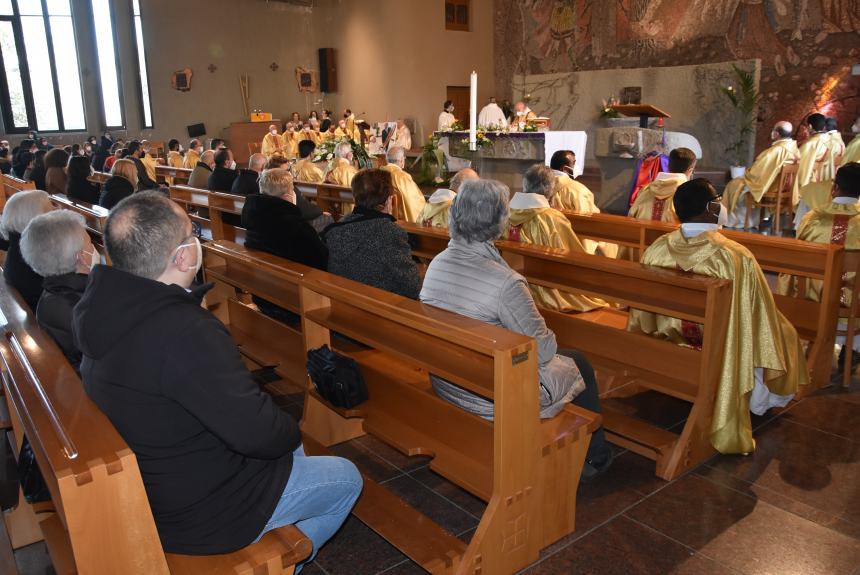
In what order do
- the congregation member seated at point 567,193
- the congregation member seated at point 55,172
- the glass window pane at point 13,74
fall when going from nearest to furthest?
the congregation member seated at point 567,193, the congregation member seated at point 55,172, the glass window pane at point 13,74

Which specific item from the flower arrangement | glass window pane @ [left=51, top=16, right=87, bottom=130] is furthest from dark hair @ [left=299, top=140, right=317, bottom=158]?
glass window pane @ [left=51, top=16, right=87, bottom=130]

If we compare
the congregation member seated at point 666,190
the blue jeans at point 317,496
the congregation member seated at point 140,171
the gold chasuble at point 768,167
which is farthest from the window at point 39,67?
the blue jeans at point 317,496

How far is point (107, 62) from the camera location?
1898 cm

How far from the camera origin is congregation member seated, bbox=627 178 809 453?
3.18m

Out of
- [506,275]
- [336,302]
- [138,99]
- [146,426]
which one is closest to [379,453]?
[336,302]

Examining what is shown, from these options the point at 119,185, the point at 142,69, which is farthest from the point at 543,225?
the point at 142,69

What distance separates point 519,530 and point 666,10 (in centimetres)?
1304

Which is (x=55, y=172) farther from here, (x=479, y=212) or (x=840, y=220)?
(x=840, y=220)

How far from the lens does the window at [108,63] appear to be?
61.0 ft

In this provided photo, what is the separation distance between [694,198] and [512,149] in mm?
6509

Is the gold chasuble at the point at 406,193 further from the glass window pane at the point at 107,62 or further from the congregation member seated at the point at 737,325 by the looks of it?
the glass window pane at the point at 107,62

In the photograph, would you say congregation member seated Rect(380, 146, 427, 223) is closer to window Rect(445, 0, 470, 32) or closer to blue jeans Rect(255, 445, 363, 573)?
blue jeans Rect(255, 445, 363, 573)

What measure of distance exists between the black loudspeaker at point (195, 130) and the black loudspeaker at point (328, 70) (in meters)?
3.98

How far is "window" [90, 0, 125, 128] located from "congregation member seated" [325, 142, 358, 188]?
12.8m
